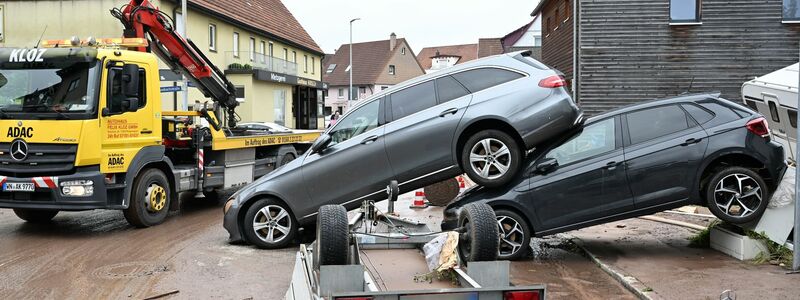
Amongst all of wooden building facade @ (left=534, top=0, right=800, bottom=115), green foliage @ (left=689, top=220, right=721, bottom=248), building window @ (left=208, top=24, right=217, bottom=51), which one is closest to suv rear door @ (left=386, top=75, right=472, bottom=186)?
green foliage @ (left=689, top=220, right=721, bottom=248)

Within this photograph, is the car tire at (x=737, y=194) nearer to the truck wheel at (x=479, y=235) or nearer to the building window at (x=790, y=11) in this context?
the truck wheel at (x=479, y=235)

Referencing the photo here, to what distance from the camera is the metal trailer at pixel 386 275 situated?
12.1 feet

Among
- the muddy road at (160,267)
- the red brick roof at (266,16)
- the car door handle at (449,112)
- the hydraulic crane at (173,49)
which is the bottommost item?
the muddy road at (160,267)

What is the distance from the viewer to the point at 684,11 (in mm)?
19438

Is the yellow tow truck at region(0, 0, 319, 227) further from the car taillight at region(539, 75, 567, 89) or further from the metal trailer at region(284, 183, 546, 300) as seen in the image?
the car taillight at region(539, 75, 567, 89)

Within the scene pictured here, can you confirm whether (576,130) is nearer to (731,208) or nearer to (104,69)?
(731,208)

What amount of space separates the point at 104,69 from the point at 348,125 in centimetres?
369

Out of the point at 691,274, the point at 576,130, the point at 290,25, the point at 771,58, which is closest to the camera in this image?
the point at 691,274

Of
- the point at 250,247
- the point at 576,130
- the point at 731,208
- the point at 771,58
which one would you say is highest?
the point at 771,58

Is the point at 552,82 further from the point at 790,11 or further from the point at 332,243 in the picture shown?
the point at 790,11

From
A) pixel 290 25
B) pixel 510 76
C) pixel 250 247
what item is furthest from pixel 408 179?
→ pixel 290 25

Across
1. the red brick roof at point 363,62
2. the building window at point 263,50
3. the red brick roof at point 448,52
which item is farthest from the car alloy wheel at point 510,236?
the red brick roof at point 448,52

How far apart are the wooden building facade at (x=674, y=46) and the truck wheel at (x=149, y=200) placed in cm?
1232

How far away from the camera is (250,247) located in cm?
898
